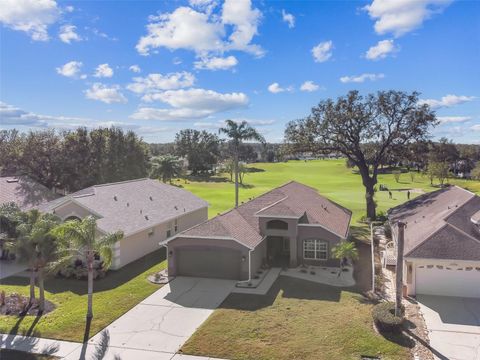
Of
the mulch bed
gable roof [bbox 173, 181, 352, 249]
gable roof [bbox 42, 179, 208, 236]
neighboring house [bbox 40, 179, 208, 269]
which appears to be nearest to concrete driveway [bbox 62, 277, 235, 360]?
gable roof [bbox 173, 181, 352, 249]

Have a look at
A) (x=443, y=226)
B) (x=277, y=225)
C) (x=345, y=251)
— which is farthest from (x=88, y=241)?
(x=443, y=226)

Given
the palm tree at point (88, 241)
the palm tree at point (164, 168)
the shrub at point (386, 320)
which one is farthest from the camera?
the palm tree at point (164, 168)

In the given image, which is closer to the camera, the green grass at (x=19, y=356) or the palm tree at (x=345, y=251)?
the green grass at (x=19, y=356)

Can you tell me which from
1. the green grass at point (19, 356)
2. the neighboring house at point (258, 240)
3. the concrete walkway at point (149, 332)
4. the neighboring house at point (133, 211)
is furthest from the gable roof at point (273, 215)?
the green grass at point (19, 356)

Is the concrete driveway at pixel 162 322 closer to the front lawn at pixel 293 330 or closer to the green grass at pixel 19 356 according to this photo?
the front lawn at pixel 293 330

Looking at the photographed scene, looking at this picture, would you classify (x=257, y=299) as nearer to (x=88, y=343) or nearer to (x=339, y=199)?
(x=88, y=343)
